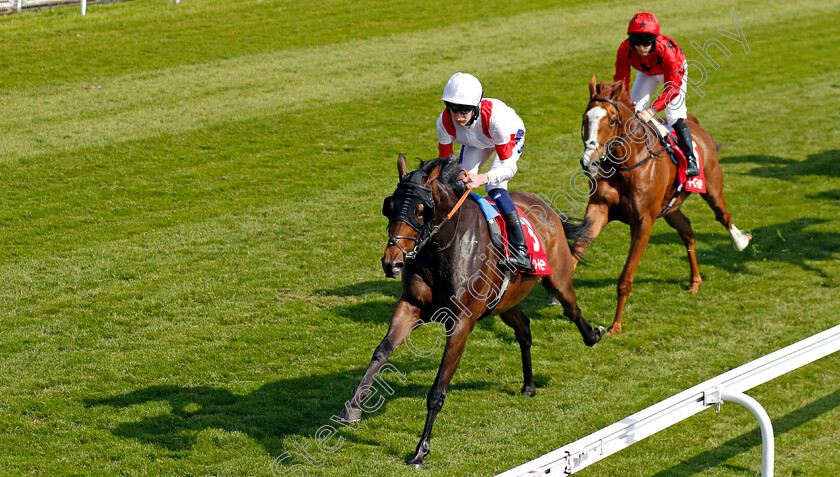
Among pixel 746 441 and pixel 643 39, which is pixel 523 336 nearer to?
pixel 746 441

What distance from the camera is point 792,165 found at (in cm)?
1242

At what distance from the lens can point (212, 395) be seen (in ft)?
18.8

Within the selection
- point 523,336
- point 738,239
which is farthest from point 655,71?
point 523,336

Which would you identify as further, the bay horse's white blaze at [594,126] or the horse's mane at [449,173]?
the bay horse's white blaze at [594,126]

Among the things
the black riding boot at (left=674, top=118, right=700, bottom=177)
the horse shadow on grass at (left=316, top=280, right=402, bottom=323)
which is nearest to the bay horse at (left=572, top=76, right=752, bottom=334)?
the black riding boot at (left=674, top=118, right=700, bottom=177)

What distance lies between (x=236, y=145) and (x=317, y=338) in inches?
235

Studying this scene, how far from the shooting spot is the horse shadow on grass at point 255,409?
5172 millimetres

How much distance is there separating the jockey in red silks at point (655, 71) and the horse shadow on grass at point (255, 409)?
3.45m

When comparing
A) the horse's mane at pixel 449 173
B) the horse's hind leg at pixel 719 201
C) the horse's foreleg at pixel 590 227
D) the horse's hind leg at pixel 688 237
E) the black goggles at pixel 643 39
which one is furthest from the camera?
the horse's hind leg at pixel 719 201

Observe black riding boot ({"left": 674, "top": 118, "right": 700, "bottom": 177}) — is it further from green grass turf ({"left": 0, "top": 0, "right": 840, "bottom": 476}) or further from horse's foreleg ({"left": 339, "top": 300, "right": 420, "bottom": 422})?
horse's foreleg ({"left": 339, "top": 300, "right": 420, "bottom": 422})

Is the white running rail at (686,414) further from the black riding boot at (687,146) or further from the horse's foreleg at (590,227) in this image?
the black riding boot at (687,146)

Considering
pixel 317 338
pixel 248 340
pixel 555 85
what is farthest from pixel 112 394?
pixel 555 85

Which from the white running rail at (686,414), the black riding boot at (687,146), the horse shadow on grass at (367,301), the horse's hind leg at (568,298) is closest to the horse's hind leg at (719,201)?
the black riding boot at (687,146)

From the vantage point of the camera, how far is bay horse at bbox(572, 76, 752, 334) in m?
6.72
